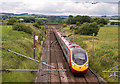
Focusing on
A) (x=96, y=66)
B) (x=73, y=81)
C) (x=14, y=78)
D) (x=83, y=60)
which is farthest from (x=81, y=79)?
(x=14, y=78)

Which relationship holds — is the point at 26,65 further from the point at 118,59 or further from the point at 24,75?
the point at 118,59

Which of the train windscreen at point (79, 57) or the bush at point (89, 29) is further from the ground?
the bush at point (89, 29)

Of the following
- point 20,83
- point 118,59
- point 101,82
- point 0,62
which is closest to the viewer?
point 20,83

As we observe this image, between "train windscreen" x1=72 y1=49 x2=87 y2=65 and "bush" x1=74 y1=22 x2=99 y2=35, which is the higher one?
"bush" x1=74 y1=22 x2=99 y2=35

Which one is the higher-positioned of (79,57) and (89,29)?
(89,29)

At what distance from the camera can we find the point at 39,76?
1702cm

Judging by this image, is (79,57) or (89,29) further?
(89,29)

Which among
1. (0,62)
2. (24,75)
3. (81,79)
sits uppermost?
(0,62)

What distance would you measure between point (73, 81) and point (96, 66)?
17.5 ft

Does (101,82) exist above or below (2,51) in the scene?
below

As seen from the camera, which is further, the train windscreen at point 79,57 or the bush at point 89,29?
the bush at point 89,29

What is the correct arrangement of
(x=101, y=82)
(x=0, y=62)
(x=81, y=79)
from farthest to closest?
(x=81, y=79)
(x=101, y=82)
(x=0, y=62)

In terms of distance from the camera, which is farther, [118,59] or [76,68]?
[118,59]

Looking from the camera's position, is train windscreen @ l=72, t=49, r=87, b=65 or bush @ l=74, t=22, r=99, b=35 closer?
train windscreen @ l=72, t=49, r=87, b=65
